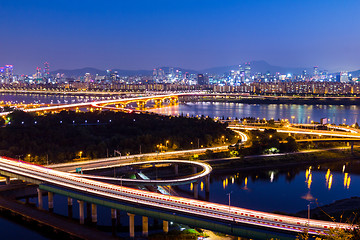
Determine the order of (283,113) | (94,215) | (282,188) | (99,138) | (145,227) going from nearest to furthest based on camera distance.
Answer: (145,227) → (94,215) → (282,188) → (99,138) → (283,113)

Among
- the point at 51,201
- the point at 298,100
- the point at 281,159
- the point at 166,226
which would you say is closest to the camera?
the point at 166,226

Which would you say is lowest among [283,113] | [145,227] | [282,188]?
[282,188]

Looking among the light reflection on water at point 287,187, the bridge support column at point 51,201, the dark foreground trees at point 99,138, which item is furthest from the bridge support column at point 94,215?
the dark foreground trees at point 99,138

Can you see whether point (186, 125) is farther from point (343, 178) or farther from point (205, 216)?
point (205, 216)

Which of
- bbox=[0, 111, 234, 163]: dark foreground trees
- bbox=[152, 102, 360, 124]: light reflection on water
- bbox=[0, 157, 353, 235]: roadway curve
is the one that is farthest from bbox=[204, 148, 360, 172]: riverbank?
bbox=[152, 102, 360, 124]: light reflection on water

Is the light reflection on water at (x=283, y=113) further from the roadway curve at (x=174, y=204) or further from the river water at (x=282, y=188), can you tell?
the roadway curve at (x=174, y=204)

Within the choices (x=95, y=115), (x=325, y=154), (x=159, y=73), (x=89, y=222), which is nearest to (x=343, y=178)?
(x=325, y=154)

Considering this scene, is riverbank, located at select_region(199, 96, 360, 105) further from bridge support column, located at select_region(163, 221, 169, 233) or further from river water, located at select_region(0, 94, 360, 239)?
bridge support column, located at select_region(163, 221, 169, 233)

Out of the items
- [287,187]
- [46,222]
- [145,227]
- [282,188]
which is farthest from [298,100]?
[46,222]

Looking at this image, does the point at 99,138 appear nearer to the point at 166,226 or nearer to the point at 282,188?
the point at 282,188

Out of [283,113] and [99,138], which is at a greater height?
[99,138]
